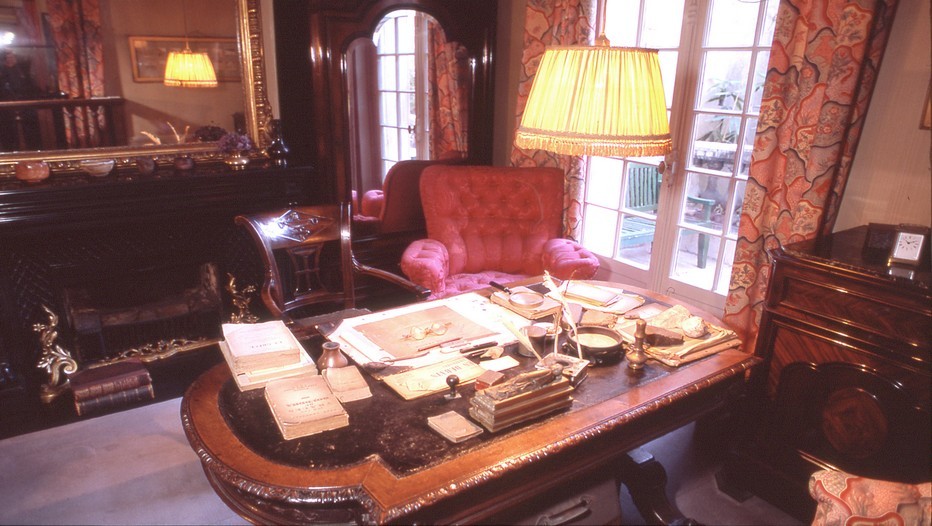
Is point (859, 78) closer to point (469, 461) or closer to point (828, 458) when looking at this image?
point (828, 458)

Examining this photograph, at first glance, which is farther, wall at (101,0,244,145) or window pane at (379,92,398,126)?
window pane at (379,92,398,126)

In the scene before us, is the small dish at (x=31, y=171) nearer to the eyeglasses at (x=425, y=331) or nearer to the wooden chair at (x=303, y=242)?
the wooden chair at (x=303, y=242)

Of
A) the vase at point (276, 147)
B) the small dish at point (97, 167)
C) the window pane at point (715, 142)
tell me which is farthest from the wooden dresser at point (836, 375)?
the small dish at point (97, 167)

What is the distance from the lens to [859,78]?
86.4 inches

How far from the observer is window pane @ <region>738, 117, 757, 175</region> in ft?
9.02

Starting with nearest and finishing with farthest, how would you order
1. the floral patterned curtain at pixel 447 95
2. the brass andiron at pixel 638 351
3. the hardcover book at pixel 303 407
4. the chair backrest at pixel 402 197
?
the hardcover book at pixel 303 407
the brass andiron at pixel 638 351
the chair backrest at pixel 402 197
the floral patterned curtain at pixel 447 95

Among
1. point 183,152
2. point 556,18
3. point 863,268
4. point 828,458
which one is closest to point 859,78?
point 863,268

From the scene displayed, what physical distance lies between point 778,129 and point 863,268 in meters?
0.90

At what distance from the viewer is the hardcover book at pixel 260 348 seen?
1561 mm

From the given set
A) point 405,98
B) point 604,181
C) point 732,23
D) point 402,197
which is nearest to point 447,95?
point 405,98

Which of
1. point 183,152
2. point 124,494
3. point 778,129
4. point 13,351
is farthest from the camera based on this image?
point 183,152

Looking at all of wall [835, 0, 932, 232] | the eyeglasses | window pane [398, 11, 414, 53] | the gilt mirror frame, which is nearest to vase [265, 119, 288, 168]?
the gilt mirror frame

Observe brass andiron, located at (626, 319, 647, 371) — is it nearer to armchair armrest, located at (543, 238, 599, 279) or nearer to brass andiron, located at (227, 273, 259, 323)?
armchair armrest, located at (543, 238, 599, 279)

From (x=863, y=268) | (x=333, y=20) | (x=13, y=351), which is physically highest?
(x=333, y=20)
